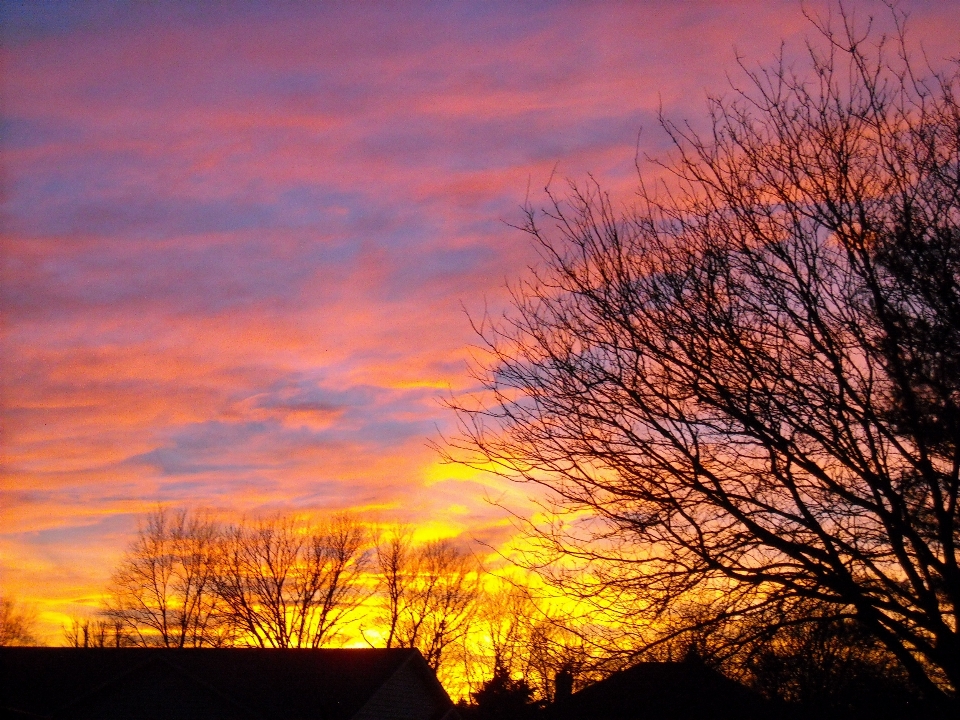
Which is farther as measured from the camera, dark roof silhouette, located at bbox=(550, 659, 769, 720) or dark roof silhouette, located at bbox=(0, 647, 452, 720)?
dark roof silhouette, located at bbox=(0, 647, 452, 720)

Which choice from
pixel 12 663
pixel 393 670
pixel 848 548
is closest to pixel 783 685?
pixel 848 548

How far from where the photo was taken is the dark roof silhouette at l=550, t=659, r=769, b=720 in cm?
852

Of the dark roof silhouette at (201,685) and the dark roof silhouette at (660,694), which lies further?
the dark roof silhouette at (201,685)

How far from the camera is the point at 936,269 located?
7.57 metres

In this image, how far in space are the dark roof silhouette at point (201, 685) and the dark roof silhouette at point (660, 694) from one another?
20.7 metres

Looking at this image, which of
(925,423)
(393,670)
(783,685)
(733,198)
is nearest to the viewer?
(925,423)

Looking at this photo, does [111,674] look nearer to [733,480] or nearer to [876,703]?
[876,703]

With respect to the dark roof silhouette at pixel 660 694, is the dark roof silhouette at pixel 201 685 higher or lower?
higher

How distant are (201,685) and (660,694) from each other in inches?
950

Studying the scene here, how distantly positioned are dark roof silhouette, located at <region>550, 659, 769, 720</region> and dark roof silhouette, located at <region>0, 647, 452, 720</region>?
20743mm

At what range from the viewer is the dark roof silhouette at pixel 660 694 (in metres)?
8.52

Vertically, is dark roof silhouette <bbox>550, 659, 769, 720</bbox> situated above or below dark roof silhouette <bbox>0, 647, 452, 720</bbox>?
below

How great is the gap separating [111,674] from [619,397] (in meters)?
26.6

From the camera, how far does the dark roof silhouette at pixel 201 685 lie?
28969mm
